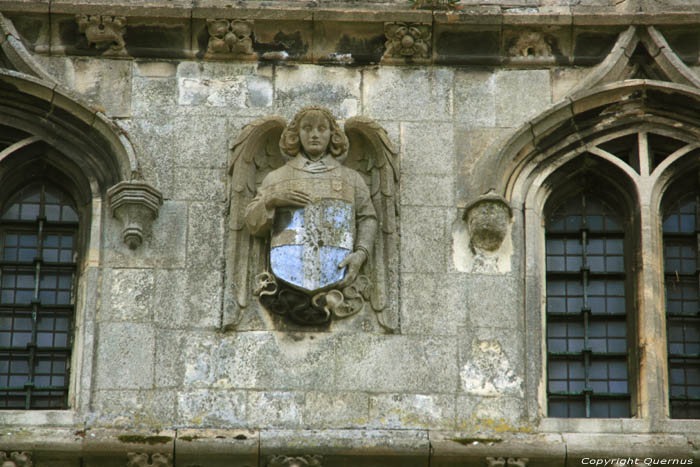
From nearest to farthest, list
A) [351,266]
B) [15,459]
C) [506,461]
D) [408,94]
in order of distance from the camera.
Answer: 1. [15,459]
2. [506,461]
3. [351,266]
4. [408,94]

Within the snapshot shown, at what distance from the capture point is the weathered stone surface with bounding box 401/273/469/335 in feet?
75.0

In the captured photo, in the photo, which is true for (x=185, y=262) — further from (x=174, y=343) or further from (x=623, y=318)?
(x=623, y=318)

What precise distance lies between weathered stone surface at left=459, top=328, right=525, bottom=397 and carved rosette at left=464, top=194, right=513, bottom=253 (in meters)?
0.93

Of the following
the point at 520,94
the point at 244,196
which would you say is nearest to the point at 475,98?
the point at 520,94

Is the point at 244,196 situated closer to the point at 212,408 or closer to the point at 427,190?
the point at 427,190

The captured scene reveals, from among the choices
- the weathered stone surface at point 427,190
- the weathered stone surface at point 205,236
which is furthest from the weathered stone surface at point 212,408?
the weathered stone surface at point 427,190

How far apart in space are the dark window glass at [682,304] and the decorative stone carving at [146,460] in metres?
5.09

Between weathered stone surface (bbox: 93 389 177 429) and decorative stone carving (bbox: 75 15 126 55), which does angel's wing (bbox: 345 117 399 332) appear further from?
decorative stone carving (bbox: 75 15 126 55)

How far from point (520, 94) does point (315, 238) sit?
9.45 feet

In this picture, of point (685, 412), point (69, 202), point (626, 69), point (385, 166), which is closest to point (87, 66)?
point (69, 202)

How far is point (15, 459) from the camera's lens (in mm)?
21766

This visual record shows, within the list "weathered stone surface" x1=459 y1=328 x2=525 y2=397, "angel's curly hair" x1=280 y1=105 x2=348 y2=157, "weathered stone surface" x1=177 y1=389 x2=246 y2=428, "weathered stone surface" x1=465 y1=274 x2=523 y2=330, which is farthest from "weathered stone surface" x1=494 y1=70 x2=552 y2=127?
Result: "weathered stone surface" x1=177 y1=389 x2=246 y2=428

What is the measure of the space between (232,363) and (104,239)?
192 centimetres

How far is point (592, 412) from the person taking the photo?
23.0 metres
